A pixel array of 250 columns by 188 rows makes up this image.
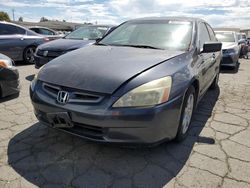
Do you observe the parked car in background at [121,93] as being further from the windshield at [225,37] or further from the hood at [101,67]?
the windshield at [225,37]

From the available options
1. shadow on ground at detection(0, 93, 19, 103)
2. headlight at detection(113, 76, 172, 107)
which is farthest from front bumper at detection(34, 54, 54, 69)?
headlight at detection(113, 76, 172, 107)

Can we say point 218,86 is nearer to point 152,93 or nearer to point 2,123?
point 152,93

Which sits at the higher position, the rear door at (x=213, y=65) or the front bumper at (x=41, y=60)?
the rear door at (x=213, y=65)

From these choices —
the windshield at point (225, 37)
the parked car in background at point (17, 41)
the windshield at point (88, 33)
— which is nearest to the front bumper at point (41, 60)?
the windshield at point (88, 33)

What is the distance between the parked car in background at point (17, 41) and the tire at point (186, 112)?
6.35 meters

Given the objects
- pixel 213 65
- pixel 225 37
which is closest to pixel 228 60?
pixel 225 37

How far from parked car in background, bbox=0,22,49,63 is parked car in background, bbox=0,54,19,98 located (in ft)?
11.7

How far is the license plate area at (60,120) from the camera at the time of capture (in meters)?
2.43

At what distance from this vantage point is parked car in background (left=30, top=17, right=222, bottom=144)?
227 cm

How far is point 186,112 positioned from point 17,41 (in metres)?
6.60

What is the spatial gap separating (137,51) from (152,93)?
99cm

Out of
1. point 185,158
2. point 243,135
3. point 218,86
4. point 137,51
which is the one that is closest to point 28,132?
point 137,51

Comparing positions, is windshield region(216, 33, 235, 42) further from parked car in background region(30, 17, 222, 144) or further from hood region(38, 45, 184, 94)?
hood region(38, 45, 184, 94)

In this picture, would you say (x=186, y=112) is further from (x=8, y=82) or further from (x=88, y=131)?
(x=8, y=82)
